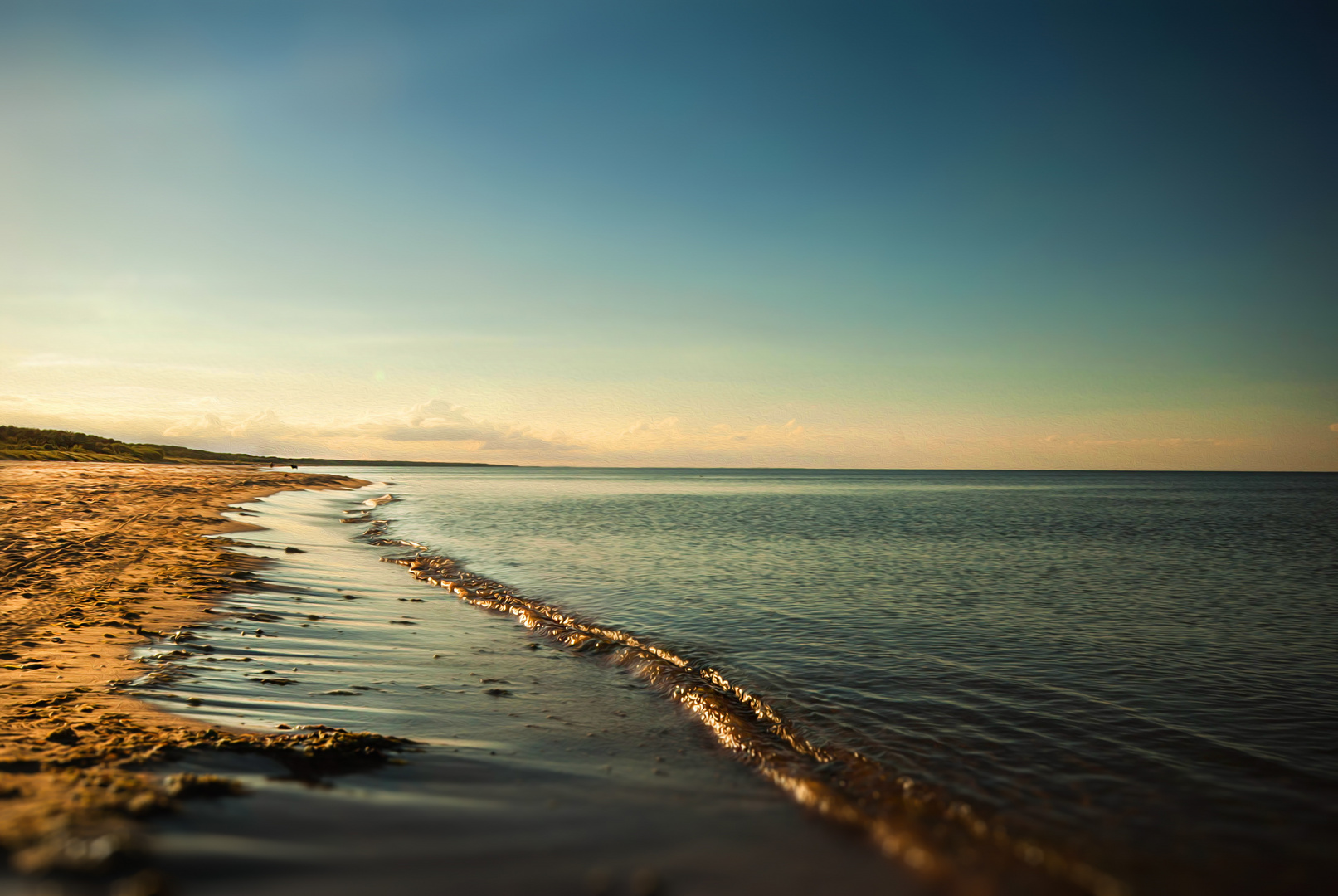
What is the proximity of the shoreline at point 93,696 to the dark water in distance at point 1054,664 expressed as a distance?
700 centimetres

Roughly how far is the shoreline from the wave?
4571 mm

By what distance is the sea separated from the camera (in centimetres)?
539

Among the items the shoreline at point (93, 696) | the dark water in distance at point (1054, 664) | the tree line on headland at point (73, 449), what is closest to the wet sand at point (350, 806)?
the shoreline at point (93, 696)

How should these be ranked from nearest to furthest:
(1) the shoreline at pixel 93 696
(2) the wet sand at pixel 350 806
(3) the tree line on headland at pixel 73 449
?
(2) the wet sand at pixel 350 806
(1) the shoreline at pixel 93 696
(3) the tree line on headland at pixel 73 449

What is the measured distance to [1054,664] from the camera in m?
12.3

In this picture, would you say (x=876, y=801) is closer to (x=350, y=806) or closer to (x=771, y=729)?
(x=771, y=729)

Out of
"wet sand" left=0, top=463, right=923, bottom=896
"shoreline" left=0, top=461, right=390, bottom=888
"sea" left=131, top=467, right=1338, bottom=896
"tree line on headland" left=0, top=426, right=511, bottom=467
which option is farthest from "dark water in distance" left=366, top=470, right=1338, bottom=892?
"tree line on headland" left=0, top=426, right=511, bottom=467

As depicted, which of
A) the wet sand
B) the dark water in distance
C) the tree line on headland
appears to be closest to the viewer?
the wet sand

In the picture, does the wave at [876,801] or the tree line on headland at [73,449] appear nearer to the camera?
the wave at [876,801]

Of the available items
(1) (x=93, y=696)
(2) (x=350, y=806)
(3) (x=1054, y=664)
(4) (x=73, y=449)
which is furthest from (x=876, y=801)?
(4) (x=73, y=449)

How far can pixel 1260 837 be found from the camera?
20.5ft

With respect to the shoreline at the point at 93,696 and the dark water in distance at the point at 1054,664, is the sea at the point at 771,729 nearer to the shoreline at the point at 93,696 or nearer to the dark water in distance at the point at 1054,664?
the dark water in distance at the point at 1054,664

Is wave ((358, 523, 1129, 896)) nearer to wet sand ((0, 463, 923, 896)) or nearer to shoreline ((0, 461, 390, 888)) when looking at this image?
wet sand ((0, 463, 923, 896))

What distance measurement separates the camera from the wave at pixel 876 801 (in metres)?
5.47
